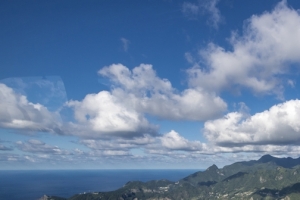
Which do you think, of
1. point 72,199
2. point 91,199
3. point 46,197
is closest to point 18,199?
point 46,197

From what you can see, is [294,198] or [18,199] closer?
[18,199]

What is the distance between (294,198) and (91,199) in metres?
150

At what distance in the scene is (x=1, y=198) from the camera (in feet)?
611

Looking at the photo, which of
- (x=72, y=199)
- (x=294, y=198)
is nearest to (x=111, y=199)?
(x=72, y=199)

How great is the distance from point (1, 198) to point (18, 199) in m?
12.2

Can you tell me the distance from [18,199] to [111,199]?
64890 mm

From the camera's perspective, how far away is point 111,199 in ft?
653

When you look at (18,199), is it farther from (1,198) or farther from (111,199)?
(111,199)

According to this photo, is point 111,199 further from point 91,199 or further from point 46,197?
point 46,197

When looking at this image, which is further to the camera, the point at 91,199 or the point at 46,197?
the point at 91,199

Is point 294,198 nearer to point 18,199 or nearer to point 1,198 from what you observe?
point 18,199

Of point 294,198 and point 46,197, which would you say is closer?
point 46,197

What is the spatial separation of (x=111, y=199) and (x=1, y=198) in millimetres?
76750

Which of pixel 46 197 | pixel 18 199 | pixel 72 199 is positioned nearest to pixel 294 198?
pixel 72 199
